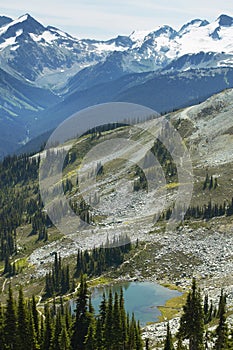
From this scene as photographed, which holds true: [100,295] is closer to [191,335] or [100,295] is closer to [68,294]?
[68,294]

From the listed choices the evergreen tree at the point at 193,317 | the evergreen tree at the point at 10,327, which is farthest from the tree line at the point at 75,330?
the evergreen tree at the point at 193,317

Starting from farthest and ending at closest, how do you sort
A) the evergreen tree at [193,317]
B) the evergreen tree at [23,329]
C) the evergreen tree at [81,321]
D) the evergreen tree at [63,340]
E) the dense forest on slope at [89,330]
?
1. the evergreen tree at [81,321]
2. the evergreen tree at [23,329]
3. the evergreen tree at [63,340]
4. the dense forest on slope at [89,330]
5. the evergreen tree at [193,317]

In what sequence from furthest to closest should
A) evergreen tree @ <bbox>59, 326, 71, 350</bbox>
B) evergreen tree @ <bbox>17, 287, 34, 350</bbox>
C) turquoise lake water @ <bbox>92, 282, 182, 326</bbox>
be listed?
turquoise lake water @ <bbox>92, 282, 182, 326</bbox> → evergreen tree @ <bbox>17, 287, 34, 350</bbox> → evergreen tree @ <bbox>59, 326, 71, 350</bbox>

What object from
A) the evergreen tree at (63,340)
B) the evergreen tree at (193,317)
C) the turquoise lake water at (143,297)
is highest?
the evergreen tree at (193,317)

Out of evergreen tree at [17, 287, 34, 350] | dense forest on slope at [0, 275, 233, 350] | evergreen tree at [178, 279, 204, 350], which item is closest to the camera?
evergreen tree at [178, 279, 204, 350]

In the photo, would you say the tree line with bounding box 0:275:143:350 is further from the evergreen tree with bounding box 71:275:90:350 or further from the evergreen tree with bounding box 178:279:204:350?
the evergreen tree with bounding box 178:279:204:350

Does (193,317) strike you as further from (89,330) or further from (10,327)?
(10,327)

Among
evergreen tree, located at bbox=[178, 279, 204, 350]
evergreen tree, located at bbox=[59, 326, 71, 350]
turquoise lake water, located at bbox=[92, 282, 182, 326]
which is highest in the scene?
evergreen tree, located at bbox=[178, 279, 204, 350]

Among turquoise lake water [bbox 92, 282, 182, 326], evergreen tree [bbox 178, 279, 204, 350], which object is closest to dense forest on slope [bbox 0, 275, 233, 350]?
evergreen tree [bbox 178, 279, 204, 350]

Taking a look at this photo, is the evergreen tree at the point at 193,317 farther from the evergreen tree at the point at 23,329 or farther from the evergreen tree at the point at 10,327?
the evergreen tree at the point at 10,327
